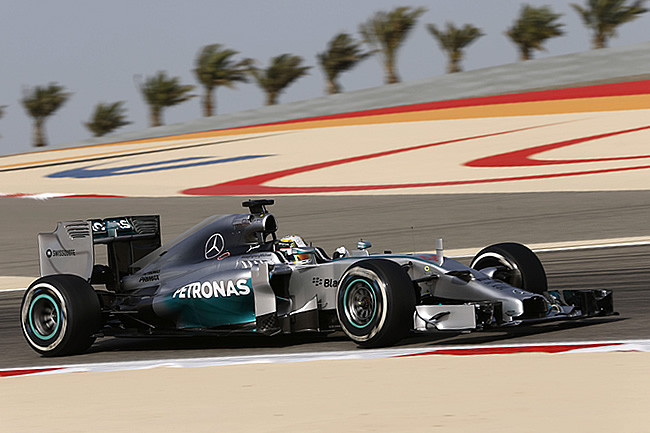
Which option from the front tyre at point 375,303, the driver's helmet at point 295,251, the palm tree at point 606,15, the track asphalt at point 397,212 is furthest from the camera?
the palm tree at point 606,15

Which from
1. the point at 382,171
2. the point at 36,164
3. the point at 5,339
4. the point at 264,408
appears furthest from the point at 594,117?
the point at 264,408

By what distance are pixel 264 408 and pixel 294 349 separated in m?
2.65

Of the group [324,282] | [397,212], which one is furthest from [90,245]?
[397,212]

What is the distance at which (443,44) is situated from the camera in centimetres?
6562

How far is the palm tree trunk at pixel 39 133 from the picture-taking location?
66.5 metres

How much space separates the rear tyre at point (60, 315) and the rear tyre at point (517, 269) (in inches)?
142

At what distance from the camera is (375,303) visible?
8195 mm

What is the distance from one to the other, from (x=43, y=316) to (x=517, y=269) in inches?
172

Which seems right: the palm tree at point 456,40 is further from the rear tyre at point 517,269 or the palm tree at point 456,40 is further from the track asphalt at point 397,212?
the rear tyre at point 517,269

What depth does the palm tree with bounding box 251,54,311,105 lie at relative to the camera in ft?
215

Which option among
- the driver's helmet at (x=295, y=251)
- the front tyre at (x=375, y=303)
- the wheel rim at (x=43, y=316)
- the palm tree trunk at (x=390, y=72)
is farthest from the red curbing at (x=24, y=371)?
the palm tree trunk at (x=390, y=72)

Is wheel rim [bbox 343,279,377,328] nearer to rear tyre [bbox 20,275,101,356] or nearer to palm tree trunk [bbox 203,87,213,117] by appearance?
rear tyre [bbox 20,275,101,356]

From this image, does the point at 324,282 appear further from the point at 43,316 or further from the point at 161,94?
the point at 161,94

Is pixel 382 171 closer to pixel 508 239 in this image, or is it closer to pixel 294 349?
pixel 508 239
